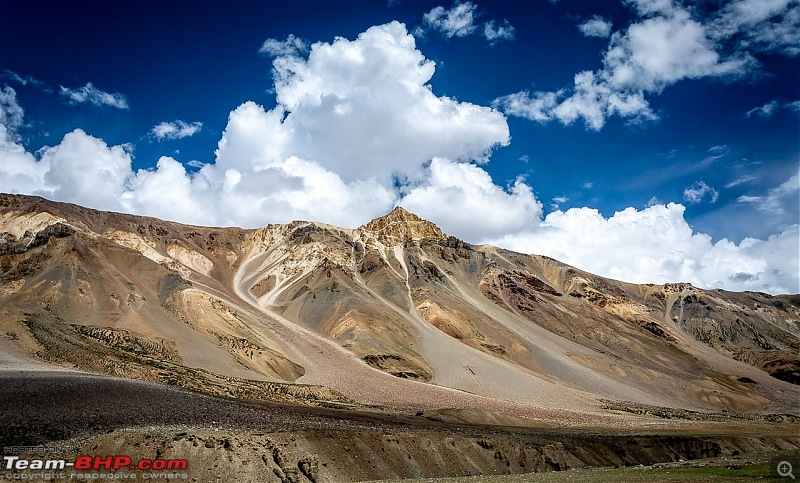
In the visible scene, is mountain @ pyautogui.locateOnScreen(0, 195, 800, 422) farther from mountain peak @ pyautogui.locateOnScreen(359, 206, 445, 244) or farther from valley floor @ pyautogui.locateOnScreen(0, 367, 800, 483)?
valley floor @ pyautogui.locateOnScreen(0, 367, 800, 483)

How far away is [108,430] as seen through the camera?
26.9 m

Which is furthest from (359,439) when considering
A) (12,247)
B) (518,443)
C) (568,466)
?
(12,247)

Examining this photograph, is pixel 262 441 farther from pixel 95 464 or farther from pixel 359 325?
pixel 359 325

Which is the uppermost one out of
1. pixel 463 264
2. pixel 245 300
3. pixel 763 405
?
pixel 463 264

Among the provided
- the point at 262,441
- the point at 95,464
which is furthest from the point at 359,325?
the point at 95,464

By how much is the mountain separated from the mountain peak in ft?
2.47

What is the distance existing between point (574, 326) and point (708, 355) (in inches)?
1753

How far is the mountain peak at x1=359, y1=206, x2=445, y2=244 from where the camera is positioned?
619 ft

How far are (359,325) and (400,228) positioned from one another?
85554mm

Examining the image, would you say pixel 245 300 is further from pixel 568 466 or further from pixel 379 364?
pixel 568 466

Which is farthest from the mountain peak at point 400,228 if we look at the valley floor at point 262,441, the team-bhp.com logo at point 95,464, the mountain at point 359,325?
the team-bhp.com logo at point 95,464

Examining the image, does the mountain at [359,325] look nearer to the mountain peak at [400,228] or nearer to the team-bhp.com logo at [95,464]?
the mountain peak at [400,228]

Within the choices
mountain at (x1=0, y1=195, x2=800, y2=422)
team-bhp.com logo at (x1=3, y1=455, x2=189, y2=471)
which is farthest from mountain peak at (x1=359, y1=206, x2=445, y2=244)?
team-bhp.com logo at (x1=3, y1=455, x2=189, y2=471)

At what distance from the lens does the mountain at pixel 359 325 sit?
70.8m
